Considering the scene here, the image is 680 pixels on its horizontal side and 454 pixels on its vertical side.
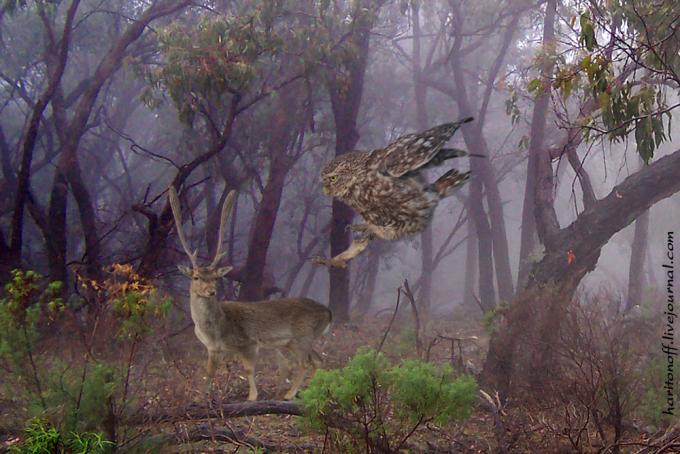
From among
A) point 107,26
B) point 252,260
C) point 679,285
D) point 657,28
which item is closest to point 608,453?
point 657,28

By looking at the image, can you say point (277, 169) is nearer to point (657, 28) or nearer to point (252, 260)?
point (252, 260)

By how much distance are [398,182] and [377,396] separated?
178 cm

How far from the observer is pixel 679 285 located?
1334 cm

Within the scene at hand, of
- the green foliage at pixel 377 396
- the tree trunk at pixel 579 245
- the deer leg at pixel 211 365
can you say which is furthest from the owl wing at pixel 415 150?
the tree trunk at pixel 579 245

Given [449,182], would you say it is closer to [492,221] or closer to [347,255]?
[347,255]

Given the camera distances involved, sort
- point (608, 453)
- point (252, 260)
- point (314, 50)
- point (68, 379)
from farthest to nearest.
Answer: point (314, 50)
point (252, 260)
point (68, 379)
point (608, 453)

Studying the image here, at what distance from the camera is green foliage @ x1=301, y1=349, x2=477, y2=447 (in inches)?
140

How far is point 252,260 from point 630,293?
8.61 meters

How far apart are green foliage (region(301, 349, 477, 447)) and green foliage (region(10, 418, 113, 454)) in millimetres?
1234

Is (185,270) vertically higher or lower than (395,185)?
lower

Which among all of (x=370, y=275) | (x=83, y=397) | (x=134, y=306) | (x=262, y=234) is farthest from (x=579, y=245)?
(x=370, y=275)

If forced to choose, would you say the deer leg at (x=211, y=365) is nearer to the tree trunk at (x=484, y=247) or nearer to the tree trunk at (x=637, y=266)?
the tree trunk at (x=637, y=266)

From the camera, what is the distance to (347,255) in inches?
96.3

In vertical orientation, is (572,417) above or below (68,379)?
below
